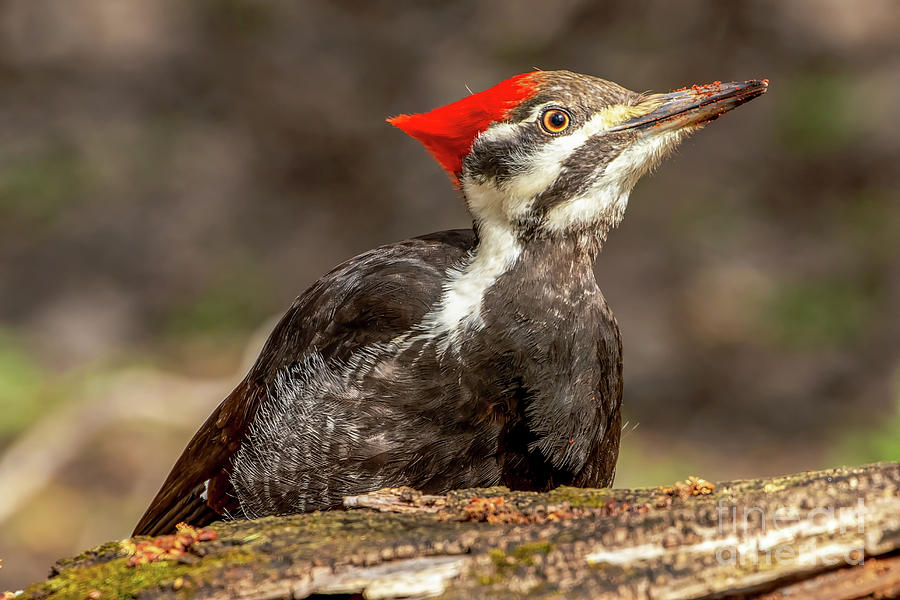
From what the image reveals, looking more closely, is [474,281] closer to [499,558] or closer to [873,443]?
[499,558]

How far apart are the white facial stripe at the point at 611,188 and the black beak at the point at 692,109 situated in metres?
0.04

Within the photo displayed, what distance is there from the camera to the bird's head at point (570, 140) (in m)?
3.09

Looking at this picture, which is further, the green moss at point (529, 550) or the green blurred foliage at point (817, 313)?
the green blurred foliage at point (817, 313)

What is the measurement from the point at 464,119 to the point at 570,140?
38 centimetres

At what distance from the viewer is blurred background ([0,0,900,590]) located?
681 centimetres

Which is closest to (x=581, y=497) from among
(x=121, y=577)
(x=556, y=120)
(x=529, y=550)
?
(x=529, y=550)

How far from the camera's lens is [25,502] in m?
6.42

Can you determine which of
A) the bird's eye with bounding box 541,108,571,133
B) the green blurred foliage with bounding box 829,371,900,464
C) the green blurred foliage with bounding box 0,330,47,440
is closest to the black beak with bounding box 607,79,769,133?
the bird's eye with bounding box 541,108,571,133

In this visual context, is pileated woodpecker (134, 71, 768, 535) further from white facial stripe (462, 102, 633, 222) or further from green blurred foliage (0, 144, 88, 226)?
green blurred foliage (0, 144, 88, 226)

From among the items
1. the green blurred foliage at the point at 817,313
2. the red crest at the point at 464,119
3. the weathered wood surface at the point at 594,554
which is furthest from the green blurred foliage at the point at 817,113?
the weathered wood surface at the point at 594,554

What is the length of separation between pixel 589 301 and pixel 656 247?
451 cm

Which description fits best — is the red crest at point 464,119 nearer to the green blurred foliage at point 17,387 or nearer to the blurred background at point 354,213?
the blurred background at point 354,213

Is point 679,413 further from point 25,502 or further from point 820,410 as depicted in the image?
point 25,502

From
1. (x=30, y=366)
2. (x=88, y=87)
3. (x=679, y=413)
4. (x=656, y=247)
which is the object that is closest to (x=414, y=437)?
(x=679, y=413)
